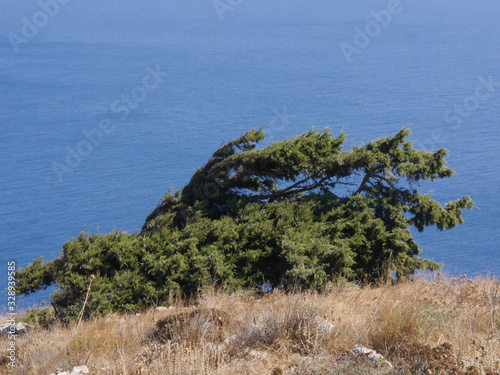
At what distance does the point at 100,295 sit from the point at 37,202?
14019 mm

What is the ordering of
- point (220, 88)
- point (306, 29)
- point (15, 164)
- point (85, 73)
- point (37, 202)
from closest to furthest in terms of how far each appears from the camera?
point (37, 202) < point (15, 164) < point (220, 88) < point (85, 73) < point (306, 29)

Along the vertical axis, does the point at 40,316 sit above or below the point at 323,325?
below

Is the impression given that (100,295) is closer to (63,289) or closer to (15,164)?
(63,289)

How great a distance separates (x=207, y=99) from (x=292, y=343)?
2488 centimetres

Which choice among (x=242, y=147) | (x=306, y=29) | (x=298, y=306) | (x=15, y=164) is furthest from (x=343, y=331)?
(x=306, y=29)

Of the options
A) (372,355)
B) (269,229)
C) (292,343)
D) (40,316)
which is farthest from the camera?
(40,316)

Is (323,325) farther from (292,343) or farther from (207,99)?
(207,99)

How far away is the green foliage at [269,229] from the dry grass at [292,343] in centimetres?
150

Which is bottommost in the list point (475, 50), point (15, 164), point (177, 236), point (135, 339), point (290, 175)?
Answer: point (135, 339)

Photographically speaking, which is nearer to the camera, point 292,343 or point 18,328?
point 292,343

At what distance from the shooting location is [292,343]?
3.88 m

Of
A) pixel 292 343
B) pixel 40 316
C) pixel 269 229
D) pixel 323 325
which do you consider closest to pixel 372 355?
pixel 323 325

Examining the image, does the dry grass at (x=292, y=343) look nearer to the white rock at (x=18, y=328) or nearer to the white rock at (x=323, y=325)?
the white rock at (x=323, y=325)

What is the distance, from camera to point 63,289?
20.1ft
